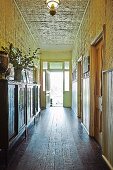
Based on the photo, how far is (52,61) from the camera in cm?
1454

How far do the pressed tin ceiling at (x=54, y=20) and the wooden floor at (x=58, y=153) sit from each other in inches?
131

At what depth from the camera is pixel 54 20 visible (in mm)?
7973

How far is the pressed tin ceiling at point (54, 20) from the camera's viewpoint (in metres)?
6.42

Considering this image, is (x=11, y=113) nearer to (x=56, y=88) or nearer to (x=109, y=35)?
(x=109, y=35)

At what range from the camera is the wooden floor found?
3686 mm

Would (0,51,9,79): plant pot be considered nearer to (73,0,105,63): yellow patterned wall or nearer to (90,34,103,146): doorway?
(73,0,105,63): yellow patterned wall

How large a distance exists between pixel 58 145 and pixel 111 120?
1.79m

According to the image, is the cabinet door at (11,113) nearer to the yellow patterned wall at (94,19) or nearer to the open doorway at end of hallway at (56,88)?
the yellow patterned wall at (94,19)

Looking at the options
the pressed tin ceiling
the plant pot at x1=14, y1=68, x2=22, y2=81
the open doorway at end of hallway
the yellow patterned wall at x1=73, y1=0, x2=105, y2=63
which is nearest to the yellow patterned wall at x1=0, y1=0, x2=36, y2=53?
the pressed tin ceiling

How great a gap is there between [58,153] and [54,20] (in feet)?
16.0

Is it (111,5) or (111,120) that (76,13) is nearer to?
(111,5)

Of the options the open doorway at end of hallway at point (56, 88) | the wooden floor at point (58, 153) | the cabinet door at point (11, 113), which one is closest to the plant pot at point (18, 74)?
the cabinet door at point (11, 113)

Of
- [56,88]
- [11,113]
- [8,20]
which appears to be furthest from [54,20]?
[56,88]

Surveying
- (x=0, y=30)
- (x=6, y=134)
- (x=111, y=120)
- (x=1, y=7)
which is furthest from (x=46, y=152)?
(x=1, y=7)
